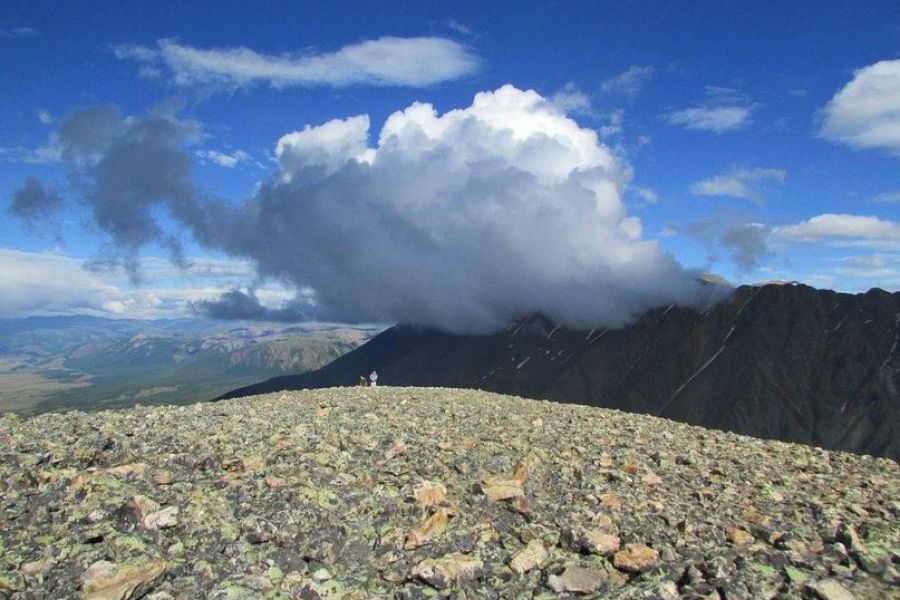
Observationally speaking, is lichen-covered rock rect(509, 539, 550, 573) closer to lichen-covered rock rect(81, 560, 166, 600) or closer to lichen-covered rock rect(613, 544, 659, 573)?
lichen-covered rock rect(613, 544, 659, 573)

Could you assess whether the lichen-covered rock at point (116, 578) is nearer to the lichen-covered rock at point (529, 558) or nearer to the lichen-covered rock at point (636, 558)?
the lichen-covered rock at point (529, 558)

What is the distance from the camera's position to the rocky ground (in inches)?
382

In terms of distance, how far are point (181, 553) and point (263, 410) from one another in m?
13.4

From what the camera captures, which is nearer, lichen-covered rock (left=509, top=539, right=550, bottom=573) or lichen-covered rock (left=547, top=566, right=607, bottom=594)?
lichen-covered rock (left=547, top=566, right=607, bottom=594)

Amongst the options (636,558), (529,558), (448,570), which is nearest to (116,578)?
(448,570)

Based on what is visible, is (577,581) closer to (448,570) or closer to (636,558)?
(636,558)

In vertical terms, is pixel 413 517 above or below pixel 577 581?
above

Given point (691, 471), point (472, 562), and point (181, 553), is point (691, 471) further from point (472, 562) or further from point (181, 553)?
point (181, 553)

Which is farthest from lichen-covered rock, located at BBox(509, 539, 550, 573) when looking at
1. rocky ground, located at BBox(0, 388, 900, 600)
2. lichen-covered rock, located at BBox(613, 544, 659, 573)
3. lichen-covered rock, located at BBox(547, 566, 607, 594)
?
lichen-covered rock, located at BBox(613, 544, 659, 573)

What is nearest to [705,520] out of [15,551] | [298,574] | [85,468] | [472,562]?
[472,562]

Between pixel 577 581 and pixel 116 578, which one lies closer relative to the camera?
pixel 116 578

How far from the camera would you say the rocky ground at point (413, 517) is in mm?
9703

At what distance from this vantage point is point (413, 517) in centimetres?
1210

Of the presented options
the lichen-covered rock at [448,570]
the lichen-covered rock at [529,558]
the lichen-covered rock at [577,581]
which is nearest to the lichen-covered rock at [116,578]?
the lichen-covered rock at [448,570]
